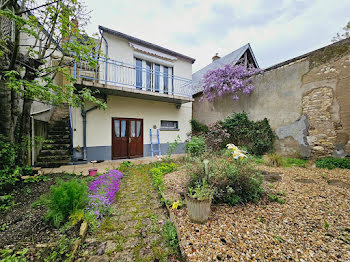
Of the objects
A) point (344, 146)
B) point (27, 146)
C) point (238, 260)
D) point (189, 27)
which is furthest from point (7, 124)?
point (344, 146)

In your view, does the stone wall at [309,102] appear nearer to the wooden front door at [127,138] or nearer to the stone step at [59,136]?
the wooden front door at [127,138]

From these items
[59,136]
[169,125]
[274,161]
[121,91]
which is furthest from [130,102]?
[274,161]

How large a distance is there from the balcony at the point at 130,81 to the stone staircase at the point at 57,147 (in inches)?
105

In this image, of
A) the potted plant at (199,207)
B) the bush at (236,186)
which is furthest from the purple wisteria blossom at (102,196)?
the bush at (236,186)

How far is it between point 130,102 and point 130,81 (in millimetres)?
1008

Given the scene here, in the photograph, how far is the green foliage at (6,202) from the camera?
209 cm

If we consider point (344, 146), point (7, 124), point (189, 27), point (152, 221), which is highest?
point (189, 27)

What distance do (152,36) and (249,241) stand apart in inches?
352

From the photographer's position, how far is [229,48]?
12.3 metres

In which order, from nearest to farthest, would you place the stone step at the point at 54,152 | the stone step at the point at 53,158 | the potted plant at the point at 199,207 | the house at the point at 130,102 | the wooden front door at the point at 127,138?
1. the potted plant at the point at 199,207
2. the stone step at the point at 53,158
3. the stone step at the point at 54,152
4. the house at the point at 130,102
5. the wooden front door at the point at 127,138

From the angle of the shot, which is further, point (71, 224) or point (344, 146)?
point (344, 146)

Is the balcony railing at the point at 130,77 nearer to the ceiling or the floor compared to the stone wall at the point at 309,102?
nearer to the ceiling

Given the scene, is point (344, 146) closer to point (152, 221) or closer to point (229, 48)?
point (152, 221)

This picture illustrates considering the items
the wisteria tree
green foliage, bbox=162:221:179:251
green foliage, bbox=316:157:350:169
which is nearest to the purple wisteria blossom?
green foliage, bbox=162:221:179:251
